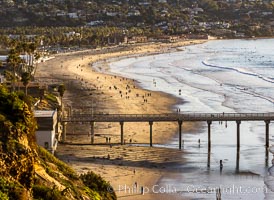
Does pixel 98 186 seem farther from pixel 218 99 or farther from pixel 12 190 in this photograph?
pixel 218 99

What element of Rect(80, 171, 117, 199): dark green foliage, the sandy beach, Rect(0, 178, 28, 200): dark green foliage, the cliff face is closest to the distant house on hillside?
the sandy beach

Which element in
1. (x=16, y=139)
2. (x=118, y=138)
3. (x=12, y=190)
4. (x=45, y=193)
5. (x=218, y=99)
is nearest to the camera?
(x=12, y=190)

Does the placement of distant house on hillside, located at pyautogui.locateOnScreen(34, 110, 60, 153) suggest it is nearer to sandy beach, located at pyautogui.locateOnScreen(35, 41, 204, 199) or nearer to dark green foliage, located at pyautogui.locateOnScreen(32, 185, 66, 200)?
sandy beach, located at pyautogui.locateOnScreen(35, 41, 204, 199)

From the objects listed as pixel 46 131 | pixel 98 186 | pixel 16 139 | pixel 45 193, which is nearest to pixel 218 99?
pixel 46 131

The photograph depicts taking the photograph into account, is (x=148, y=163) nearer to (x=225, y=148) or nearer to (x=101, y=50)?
(x=225, y=148)

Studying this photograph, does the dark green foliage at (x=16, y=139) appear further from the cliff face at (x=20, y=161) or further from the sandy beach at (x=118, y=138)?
the sandy beach at (x=118, y=138)

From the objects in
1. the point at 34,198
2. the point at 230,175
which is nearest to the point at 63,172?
the point at 34,198

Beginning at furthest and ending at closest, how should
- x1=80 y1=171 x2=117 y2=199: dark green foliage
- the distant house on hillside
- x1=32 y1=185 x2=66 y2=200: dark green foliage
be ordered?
1. the distant house on hillside
2. x1=80 y1=171 x2=117 y2=199: dark green foliage
3. x1=32 y1=185 x2=66 y2=200: dark green foliage
